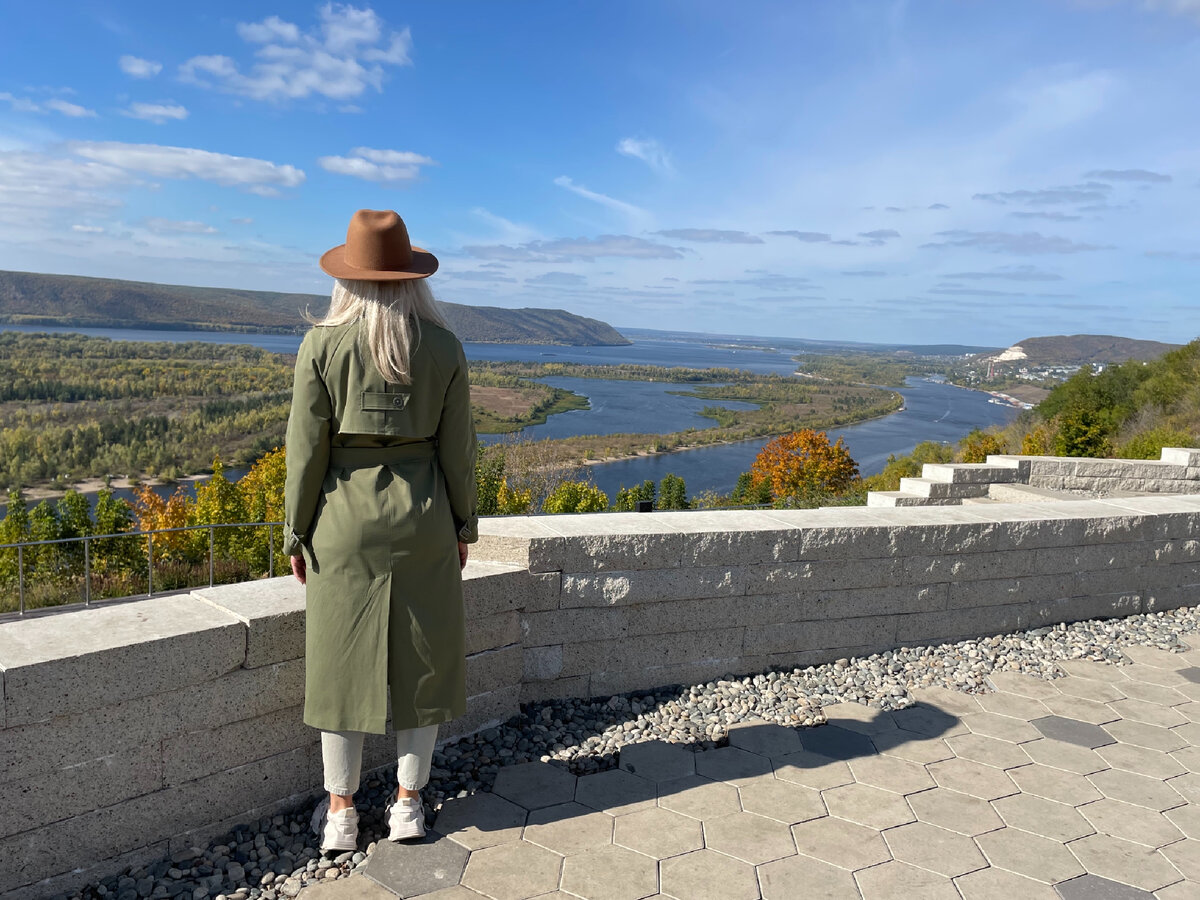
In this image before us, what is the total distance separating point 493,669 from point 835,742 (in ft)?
4.51

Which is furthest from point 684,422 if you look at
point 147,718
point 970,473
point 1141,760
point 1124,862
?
point 147,718

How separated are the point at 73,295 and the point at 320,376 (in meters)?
115

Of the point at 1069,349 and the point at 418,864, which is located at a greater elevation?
the point at 1069,349

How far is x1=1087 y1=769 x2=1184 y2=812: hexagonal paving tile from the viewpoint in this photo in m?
2.67

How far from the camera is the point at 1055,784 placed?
109 inches

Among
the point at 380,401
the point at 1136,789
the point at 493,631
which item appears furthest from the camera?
the point at 493,631

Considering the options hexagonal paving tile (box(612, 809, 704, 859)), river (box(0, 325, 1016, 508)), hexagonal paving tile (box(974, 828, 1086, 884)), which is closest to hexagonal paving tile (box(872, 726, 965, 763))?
hexagonal paving tile (box(974, 828, 1086, 884))

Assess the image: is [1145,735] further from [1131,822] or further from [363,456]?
[363,456]

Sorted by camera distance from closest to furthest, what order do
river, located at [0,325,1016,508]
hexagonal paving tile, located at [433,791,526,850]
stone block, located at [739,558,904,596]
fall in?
1. hexagonal paving tile, located at [433,791,526,850]
2. stone block, located at [739,558,904,596]
3. river, located at [0,325,1016,508]

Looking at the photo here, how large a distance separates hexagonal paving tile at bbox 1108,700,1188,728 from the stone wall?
765mm

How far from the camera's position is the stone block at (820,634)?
3.60 m

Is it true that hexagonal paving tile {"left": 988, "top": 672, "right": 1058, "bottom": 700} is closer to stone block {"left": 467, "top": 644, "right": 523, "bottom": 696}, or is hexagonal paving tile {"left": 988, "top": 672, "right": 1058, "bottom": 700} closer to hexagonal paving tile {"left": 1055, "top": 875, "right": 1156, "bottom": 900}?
hexagonal paving tile {"left": 1055, "top": 875, "right": 1156, "bottom": 900}

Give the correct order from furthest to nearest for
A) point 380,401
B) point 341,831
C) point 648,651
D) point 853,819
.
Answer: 1. point 648,651
2. point 853,819
3. point 341,831
4. point 380,401

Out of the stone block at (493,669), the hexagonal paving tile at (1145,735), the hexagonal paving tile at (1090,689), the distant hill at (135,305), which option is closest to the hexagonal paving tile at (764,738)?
the stone block at (493,669)
